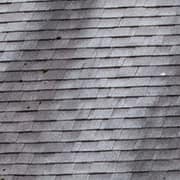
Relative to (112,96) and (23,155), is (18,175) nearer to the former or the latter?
(23,155)

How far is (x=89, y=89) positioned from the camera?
7.20 m

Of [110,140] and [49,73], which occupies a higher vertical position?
[49,73]

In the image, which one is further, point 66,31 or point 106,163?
point 66,31

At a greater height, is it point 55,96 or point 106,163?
point 55,96

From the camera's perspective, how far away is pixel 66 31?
7621mm

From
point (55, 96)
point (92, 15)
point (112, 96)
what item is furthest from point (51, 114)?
point (92, 15)

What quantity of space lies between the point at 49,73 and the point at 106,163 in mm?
1310

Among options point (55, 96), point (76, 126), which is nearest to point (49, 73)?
point (55, 96)

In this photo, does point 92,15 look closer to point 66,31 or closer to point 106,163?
point 66,31

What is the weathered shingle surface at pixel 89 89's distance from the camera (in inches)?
267

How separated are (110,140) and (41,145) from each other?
0.75 meters

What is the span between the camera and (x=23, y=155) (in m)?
6.96

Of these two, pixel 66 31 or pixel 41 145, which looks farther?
pixel 66 31

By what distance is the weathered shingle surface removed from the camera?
22.3 feet
